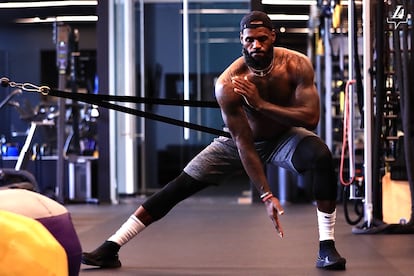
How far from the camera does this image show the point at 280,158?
3582mm

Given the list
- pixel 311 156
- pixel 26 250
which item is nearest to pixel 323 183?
pixel 311 156

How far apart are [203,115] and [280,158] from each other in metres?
5.96

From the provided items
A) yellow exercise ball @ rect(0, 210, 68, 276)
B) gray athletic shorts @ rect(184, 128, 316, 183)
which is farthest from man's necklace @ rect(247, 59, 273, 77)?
yellow exercise ball @ rect(0, 210, 68, 276)

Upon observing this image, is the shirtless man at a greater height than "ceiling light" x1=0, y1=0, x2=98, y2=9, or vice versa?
"ceiling light" x1=0, y1=0, x2=98, y2=9

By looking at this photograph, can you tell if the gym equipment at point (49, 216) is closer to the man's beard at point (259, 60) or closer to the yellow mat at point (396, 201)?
the man's beard at point (259, 60)

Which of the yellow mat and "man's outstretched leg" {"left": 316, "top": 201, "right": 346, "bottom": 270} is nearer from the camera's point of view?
"man's outstretched leg" {"left": 316, "top": 201, "right": 346, "bottom": 270}

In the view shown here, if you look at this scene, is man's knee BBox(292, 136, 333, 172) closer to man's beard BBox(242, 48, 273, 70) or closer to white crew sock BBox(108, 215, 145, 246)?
man's beard BBox(242, 48, 273, 70)

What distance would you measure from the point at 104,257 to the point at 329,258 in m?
1.07

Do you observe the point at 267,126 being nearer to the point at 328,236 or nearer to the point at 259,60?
the point at 259,60

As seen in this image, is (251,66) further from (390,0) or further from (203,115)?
(203,115)

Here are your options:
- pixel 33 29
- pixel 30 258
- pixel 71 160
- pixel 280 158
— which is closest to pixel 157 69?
pixel 33 29

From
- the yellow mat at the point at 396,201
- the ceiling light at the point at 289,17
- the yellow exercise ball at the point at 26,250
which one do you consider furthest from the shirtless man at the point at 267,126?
the ceiling light at the point at 289,17

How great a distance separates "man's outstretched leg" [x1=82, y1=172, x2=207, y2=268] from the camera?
146 inches

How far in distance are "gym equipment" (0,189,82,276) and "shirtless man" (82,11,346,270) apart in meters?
1.09
